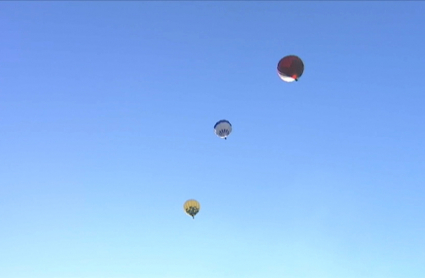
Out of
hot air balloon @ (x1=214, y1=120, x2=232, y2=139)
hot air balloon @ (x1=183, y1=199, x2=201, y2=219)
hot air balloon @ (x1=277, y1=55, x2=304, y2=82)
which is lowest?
hot air balloon @ (x1=183, y1=199, x2=201, y2=219)

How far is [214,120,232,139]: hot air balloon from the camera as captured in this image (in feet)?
157

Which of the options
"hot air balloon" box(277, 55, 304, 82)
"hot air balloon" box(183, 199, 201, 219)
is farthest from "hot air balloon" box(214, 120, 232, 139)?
"hot air balloon" box(277, 55, 304, 82)

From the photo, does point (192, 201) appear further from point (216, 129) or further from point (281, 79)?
point (281, 79)

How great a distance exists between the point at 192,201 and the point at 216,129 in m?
7.82

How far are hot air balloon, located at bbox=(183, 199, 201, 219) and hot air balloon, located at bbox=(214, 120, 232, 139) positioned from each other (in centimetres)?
740

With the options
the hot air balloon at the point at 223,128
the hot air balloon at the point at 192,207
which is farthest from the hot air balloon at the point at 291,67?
the hot air balloon at the point at 192,207

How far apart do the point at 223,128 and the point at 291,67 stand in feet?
36.3

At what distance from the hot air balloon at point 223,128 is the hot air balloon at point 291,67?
9.62 metres

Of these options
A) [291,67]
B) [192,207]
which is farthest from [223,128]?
[291,67]

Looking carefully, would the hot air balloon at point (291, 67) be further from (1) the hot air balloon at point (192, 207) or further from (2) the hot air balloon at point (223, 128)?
(1) the hot air balloon at point (192, 207)

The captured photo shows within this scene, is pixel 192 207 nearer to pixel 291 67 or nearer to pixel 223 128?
pixel 223 128

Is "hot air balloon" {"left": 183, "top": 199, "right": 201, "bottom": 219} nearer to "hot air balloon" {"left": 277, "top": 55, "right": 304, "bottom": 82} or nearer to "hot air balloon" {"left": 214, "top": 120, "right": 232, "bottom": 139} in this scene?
"hot air balloon" {"left": 214, "top": 120, "right": 232, "bottom": 139}

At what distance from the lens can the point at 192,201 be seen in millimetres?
49000

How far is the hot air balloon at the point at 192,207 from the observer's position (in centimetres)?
4838
